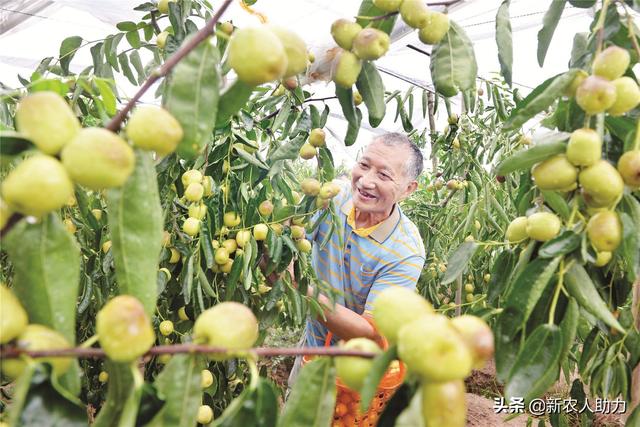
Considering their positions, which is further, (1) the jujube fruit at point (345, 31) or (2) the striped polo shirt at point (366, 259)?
(2) the striped polo shirt at point (366, 259)

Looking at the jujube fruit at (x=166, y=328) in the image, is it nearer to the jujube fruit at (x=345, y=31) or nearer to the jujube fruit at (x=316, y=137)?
the jujube fruit at (x=316, y=137)

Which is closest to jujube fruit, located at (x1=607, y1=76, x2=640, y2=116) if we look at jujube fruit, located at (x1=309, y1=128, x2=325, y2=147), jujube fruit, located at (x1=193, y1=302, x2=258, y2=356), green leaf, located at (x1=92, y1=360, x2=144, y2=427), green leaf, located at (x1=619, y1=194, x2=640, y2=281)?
green leaf, located at (x1=619, y1=194, x2=640, y2=281)

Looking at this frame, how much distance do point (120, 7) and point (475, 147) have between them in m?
2.98

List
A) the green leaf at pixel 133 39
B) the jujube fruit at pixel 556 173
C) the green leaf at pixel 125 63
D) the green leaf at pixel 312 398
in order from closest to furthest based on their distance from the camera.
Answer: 1. the green leaf at pixel 312 398
2. the jujube fruit at pixel 556 173
3. the green leaf at pixel 133 39
4. the green leaf at pixel 125 63

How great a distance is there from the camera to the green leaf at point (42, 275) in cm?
46

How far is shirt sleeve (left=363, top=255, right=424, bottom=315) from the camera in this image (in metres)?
1.92

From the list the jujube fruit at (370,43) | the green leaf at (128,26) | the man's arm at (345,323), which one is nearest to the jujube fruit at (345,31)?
the jujube fruit at (370,43)

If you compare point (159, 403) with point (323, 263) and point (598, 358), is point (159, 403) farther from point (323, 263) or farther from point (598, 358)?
point (323, 263)

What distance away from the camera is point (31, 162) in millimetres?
412

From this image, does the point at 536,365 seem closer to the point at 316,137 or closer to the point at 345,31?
the point at 345,31

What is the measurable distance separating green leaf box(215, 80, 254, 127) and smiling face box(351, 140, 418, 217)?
1442 millimetres

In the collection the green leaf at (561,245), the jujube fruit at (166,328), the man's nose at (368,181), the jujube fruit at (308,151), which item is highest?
the green leaf at (561,245)

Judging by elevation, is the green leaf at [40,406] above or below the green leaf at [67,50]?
below

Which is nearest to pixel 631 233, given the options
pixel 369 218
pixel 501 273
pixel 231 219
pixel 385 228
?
pixel 501 273
